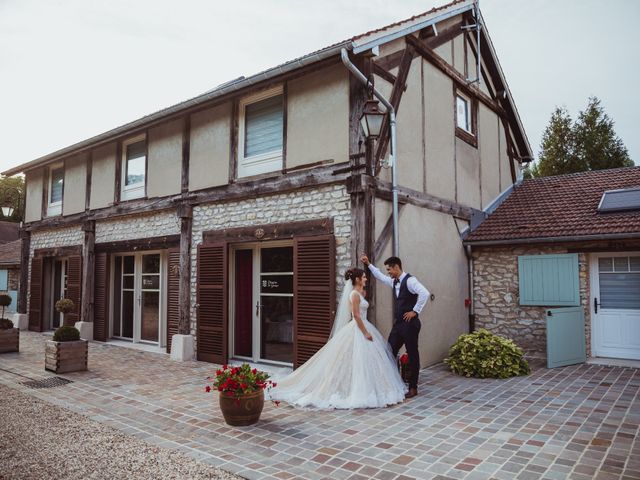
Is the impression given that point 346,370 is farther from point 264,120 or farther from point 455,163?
point 455,163

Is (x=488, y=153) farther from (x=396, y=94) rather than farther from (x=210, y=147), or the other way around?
(x=210, y=147)

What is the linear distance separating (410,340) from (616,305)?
4.87 meters

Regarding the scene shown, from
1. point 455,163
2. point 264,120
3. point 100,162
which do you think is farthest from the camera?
point 100,162

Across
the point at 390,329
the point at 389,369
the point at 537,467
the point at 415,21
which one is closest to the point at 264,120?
the point at 415,21

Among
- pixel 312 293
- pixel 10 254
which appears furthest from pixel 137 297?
pixel 10 254

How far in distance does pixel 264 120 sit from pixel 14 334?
6971 millimetres

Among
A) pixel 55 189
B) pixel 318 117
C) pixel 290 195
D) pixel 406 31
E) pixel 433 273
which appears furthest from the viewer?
pixel 55 189

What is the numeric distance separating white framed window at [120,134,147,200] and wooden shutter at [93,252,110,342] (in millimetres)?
1750

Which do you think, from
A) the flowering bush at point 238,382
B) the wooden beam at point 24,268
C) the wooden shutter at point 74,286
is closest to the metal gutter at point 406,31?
the flowering bush at point 238,382

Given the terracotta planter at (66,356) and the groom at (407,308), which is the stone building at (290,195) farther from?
the terracotta planter at (66,356)

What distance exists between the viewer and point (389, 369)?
599cm

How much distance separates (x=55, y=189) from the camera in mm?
13516

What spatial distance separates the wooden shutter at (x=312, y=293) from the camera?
22.8 ft

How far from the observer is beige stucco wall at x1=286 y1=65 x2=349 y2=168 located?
704 cm
